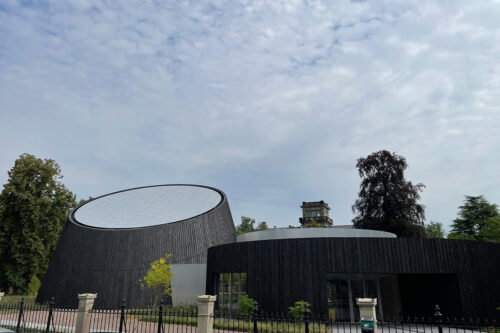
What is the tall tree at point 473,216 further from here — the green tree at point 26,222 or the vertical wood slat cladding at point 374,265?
the green tree at point 26,222

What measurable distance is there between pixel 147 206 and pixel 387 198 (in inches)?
888

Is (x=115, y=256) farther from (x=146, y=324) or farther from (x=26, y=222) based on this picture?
(x=26, y=222)

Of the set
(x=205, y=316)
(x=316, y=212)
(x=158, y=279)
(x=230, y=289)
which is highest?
(x=316, y=212)

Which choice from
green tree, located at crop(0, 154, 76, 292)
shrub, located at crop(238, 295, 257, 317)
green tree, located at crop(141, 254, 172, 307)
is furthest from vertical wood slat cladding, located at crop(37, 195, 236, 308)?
green tree, located at crop(0, 154, 76, 292)

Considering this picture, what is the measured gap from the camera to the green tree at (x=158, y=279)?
799 inches

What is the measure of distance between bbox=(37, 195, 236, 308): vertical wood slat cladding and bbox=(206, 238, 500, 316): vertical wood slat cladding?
30.9ft

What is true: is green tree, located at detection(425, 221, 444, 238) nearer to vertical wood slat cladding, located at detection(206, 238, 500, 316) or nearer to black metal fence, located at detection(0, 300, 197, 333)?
vertical wood slat cladding, located at detection(206, 238, 500, 316)

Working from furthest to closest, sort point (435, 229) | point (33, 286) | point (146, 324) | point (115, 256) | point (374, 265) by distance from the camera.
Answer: point (435, 229) < point (33, 286) < point (115, 256) < point (374, 265) < point (146, 324)

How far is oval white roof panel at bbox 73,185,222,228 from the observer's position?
25.1 m

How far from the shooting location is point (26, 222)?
114ft

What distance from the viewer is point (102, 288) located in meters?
21.5

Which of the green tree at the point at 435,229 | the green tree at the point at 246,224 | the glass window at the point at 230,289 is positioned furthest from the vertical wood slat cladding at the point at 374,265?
the green tree at the point at 246,224

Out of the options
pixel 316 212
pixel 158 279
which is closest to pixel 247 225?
pixel 316 212

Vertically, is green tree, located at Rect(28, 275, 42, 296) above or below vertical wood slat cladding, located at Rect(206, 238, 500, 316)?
below
